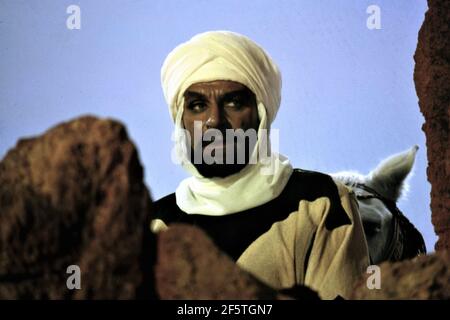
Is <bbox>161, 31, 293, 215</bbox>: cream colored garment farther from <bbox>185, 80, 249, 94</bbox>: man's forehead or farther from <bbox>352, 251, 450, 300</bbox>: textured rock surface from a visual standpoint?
<bbox>352, 251, 450, 300</bbox>: textured rock surface

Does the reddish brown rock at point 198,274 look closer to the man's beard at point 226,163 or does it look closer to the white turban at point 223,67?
the man's beard at point 226,163

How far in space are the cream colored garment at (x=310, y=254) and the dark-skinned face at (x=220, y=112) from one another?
0.32m

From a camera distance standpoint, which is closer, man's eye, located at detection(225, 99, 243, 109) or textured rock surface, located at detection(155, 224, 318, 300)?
textured rock surface, located at detection(155, 224, 318, 300)

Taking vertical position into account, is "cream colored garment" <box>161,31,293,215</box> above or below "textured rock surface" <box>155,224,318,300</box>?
above

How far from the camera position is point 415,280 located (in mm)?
1209

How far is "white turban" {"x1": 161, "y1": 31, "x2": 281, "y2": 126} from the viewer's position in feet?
8.11

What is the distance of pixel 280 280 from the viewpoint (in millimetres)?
2264

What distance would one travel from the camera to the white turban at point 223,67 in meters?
2.47

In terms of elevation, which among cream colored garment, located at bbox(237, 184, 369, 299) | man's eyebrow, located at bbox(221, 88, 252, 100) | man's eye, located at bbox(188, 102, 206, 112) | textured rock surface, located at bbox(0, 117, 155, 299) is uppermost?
man's eyebrow, located at bbox(221, 88, 252, 100)

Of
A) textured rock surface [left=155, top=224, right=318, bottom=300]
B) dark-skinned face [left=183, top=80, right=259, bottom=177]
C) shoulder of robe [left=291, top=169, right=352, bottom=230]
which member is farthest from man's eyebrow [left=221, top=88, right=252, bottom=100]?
textured rock surface [left=155, top=224, right=318, bottom=300]

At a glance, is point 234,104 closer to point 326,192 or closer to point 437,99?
point 326,192

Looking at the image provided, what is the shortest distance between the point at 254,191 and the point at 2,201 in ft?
4.59

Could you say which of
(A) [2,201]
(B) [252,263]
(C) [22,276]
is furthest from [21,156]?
(B) [252,263]
